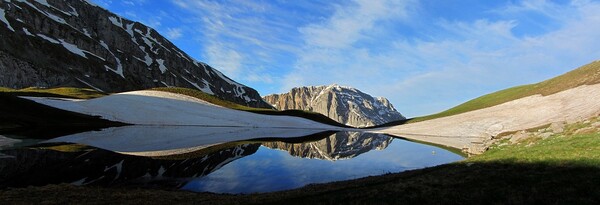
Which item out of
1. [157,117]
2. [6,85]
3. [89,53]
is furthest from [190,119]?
[89,53]

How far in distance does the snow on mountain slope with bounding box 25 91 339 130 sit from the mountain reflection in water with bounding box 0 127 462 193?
42508mm

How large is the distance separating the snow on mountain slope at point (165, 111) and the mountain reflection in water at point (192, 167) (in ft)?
139

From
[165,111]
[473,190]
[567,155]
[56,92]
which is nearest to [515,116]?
[567,155]

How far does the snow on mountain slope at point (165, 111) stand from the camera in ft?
276

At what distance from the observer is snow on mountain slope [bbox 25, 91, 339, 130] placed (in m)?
84.2

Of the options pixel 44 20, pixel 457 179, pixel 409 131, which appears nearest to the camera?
pixel 457 179

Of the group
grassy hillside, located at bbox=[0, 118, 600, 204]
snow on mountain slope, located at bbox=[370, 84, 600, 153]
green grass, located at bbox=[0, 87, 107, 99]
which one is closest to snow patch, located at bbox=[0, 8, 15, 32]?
green grass, located at bbox=[0, 87, 107, 99]

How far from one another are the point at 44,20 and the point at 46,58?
1469 inches

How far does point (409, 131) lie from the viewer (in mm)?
94125

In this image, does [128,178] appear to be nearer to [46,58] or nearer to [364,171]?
[364,171]

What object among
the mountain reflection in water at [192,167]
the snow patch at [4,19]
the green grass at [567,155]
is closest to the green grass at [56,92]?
the snow patch at [4,19]

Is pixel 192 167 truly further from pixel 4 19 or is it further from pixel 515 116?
pixel 4 19

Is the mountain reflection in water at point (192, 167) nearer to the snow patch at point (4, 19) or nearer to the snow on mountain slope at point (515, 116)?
the snow on mountain slope at point (515, 116)

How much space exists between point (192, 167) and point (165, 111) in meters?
63.6
